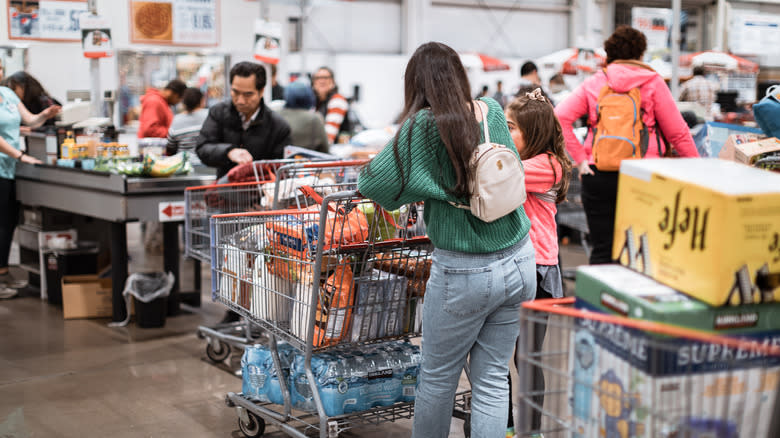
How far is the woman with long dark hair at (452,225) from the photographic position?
8.07 ft

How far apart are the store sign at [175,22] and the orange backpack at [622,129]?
6.64 metres

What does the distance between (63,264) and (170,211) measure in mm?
1318

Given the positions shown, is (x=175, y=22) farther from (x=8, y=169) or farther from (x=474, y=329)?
(x=474, y=329)

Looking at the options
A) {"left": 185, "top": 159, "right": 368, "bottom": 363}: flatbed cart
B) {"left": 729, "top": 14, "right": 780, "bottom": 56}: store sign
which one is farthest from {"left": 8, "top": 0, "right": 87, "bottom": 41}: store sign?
{"left": 729, "top": 14, "right": 780, "bottom": 56}: store sign

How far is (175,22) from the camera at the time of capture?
9.52 m

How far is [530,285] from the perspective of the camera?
2.61 meters

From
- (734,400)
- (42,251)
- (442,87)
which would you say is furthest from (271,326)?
(42,251)

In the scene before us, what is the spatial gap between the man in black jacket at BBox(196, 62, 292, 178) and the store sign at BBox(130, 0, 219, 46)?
16.4 ft

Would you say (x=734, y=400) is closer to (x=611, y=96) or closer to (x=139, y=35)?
(x=611, y=96)

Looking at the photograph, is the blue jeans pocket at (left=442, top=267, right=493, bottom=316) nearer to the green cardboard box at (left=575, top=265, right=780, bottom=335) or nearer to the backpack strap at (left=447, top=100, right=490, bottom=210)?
the backpack strap at (left=447, top=100, right=490, bottom=210)

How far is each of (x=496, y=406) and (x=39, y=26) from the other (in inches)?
318

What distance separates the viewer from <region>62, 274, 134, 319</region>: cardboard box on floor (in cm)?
570

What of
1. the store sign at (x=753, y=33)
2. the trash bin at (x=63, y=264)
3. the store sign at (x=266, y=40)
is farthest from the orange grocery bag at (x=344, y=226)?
the store sign at (x=753, y=33)

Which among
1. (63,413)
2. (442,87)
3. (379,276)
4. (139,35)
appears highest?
(139,35)
